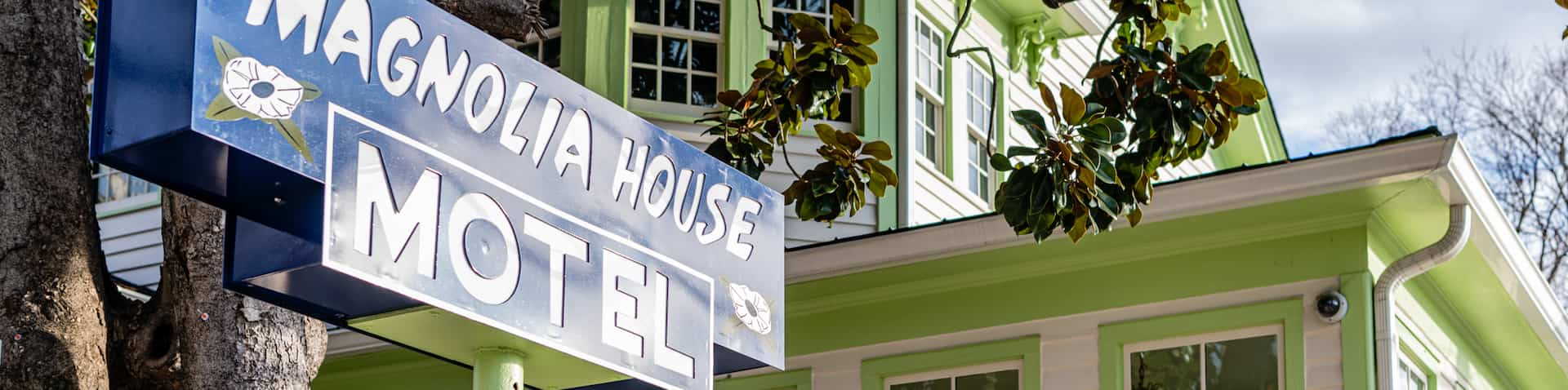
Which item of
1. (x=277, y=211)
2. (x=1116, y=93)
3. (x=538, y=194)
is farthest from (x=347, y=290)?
(x=1116, y=93)

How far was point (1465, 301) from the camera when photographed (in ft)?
33.2

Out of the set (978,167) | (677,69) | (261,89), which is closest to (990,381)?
(677,69)

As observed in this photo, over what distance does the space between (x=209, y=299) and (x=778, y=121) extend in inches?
108

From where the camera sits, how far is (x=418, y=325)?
13.3 ft

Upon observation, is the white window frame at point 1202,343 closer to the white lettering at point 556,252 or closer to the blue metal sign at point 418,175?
the blue metal sign at point 418,175

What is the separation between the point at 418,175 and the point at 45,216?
1.85 meters

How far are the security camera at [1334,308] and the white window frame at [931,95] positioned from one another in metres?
4.13

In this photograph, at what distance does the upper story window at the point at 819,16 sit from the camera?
12.0 meters

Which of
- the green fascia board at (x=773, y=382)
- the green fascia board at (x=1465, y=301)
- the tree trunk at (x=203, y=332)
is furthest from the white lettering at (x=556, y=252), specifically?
the green fascia board at (x=773, y=382)

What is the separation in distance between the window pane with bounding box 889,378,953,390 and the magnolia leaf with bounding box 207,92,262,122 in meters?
6.83

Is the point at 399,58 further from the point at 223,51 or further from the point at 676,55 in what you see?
the point at 676,55

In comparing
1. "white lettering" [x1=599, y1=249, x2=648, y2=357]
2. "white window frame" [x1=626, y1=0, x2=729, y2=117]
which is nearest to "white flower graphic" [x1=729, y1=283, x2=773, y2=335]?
"white lettering" [x1=599, y1=249, x2=648, y2=357]

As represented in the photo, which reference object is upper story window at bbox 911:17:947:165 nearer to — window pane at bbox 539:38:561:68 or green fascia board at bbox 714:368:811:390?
window pane at bbox 539:38:561:68

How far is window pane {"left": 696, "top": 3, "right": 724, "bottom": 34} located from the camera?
1181cm
